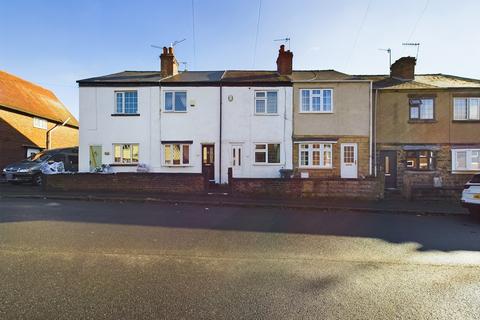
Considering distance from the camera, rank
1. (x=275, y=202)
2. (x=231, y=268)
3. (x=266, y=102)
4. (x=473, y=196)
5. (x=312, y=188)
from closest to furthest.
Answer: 1. (x=231, y=268)
2. (x=473, y=196)
3. (x=275, y=202)
4. (x=312, y=188)
5. (x=266, y=102)

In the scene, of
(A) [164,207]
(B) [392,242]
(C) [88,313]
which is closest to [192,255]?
(C) [88,313]

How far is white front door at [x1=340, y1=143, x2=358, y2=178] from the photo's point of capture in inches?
654

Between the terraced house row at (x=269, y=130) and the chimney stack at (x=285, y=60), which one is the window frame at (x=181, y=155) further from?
the chimney stack at (x=285, y=60)

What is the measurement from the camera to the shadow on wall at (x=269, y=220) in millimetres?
7060

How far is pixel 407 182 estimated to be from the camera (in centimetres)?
1303

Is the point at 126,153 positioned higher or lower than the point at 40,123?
lower

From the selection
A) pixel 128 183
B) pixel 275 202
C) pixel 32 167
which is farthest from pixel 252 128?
pixel 32 167

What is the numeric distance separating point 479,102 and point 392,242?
16314 millimetres

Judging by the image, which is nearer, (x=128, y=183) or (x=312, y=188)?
(x=312, y=188)

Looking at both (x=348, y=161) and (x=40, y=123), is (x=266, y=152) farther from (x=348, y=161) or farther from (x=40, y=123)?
(x=40, y=123)

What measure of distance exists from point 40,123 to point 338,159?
968 inches

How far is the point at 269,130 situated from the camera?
1673 centimetres

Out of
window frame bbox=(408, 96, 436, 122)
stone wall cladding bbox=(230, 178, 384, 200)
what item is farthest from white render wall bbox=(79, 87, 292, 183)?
window frame bbox=(408, 96, 436, 122)

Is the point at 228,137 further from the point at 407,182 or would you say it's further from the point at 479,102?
the point at 479,102
